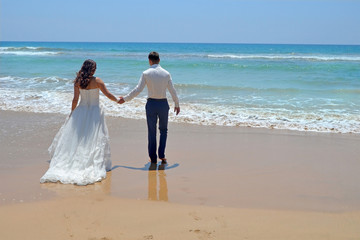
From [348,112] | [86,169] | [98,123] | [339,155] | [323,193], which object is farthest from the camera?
[348,112]

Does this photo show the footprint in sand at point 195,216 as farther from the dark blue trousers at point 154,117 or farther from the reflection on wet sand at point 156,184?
the dark blue trousers at point 154,117

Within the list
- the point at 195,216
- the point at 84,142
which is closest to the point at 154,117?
the point at 84,142

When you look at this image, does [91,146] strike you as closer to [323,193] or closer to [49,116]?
[323,193]

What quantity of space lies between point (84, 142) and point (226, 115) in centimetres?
498

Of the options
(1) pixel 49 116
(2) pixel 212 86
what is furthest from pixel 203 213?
(2) pixel 212 86

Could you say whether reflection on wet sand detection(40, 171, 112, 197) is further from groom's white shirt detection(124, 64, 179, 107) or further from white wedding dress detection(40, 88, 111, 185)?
groom's white shirt detection(124, 64, 179, 107)

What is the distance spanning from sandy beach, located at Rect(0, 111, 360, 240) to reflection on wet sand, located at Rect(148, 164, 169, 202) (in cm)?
1

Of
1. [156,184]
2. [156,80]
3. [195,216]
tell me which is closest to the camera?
[195,216]

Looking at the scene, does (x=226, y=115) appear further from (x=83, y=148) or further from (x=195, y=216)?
(x=195, y=216)

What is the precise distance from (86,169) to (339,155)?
4.00 m

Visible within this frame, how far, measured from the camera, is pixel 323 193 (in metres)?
4.48

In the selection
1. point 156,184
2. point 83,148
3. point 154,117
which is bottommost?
point 156,184

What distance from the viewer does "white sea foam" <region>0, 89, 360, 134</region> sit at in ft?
27.7

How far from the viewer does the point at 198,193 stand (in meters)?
4.44
